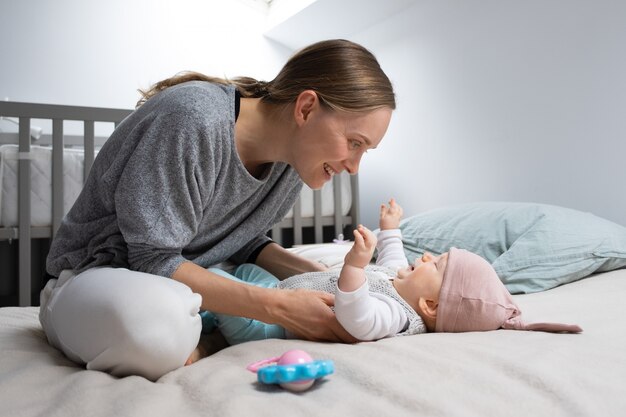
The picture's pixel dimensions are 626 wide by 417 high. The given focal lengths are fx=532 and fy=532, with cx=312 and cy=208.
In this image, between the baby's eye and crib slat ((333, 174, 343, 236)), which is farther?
crib slat ((333, 174, 343, 236))

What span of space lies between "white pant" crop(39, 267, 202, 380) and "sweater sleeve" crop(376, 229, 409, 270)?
588mm

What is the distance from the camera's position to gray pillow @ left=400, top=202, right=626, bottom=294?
1.45 metres

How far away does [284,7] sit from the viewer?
328 cm

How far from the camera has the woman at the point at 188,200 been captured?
2.46ft

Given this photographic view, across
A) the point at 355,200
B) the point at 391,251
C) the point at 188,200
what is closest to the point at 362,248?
the point at 188,200

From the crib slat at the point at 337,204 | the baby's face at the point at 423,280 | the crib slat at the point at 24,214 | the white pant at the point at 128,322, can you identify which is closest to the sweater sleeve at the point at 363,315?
the baby's face at the point at 423,280

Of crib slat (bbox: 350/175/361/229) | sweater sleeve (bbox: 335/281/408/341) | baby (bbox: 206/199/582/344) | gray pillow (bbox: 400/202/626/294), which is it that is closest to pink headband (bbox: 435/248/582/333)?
baby (bbox: 206/199/582/344)

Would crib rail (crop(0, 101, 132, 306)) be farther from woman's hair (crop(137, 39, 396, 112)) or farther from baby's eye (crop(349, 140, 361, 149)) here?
baby's eye (crop(349, 140, 361, 149))

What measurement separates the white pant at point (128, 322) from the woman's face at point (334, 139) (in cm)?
35

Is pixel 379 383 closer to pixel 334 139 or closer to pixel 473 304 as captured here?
pixel 473 304

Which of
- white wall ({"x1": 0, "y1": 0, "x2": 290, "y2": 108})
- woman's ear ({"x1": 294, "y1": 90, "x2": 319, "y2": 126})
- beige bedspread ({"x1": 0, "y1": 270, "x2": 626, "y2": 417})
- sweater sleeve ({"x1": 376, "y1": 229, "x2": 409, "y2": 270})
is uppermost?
white wall ({"x1": 0, "y1": 0, "x2": 290, "y2": 108})

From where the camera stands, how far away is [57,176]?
76.5 inches

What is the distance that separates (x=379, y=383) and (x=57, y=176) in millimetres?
1689

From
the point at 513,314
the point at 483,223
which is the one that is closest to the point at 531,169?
the point at 483,223
